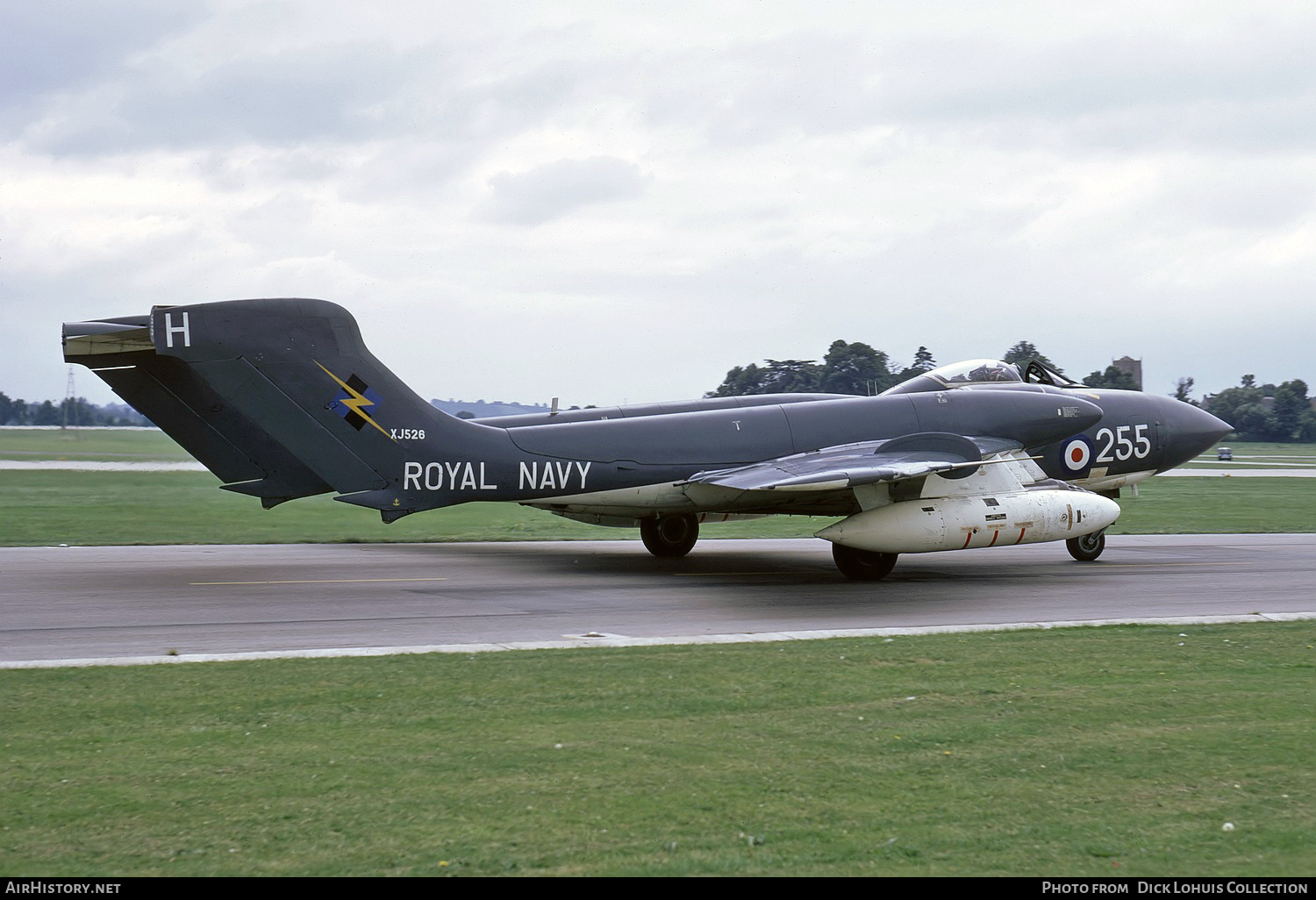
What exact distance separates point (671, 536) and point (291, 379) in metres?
7.11

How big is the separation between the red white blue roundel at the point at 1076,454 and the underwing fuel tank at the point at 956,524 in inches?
132

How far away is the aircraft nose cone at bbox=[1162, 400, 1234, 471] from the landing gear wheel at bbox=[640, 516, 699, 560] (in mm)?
8841

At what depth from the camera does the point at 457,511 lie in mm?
30047

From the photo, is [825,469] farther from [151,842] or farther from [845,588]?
[151,842]

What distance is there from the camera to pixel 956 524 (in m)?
16.2

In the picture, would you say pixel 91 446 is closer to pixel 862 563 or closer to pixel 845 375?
pixel 845 375

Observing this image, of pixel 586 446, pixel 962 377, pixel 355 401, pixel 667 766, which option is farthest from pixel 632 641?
pixel 962 377

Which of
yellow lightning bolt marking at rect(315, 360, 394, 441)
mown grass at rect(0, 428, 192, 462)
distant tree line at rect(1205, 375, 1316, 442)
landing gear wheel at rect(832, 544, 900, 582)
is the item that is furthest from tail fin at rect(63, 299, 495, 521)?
distant tree line at rect(1205, 375, 1316, 442)

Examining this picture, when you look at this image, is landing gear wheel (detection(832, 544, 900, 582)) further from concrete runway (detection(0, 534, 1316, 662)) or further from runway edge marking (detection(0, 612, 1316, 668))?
runway edge marking (detection(0, 612, 1316, 668))

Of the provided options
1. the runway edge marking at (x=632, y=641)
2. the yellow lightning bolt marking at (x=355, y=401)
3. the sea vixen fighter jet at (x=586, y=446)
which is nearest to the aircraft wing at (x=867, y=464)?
the sea vixen fighter jet at (x=586, y=446)

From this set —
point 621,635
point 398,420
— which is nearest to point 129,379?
point 398,420

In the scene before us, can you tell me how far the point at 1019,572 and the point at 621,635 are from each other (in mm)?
8977

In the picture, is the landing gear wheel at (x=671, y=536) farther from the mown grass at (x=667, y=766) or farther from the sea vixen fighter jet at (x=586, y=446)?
the mown grass at (x=667, y=766)

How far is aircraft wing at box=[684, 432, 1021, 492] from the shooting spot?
51.1 ft
